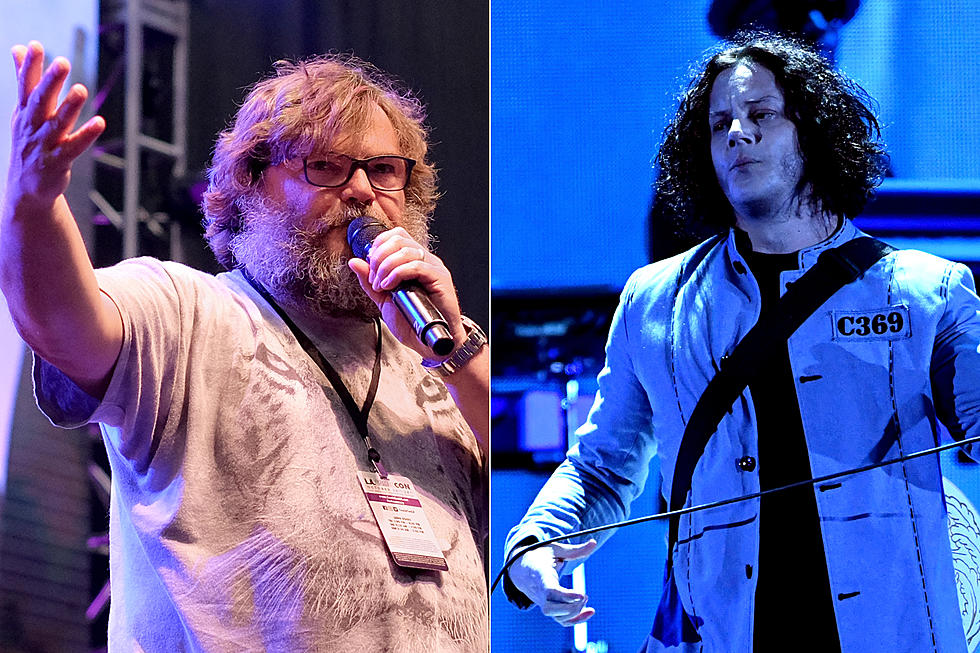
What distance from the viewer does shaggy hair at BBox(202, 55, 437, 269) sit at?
2.04 meters

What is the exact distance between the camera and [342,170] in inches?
79.6

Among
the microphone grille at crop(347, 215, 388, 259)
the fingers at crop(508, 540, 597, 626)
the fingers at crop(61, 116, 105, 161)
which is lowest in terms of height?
the fingers at crop(508, 540, 597, 626)

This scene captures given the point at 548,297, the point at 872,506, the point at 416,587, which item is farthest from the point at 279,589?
the point at 872,506

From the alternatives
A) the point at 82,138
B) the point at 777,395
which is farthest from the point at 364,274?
the point at 777,395

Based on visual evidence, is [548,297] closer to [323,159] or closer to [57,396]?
[323,159]

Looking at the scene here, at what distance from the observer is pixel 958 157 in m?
2.21

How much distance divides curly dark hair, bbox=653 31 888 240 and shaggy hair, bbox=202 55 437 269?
0.51 m

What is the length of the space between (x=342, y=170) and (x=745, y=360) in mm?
834

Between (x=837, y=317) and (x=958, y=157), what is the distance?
0.47m

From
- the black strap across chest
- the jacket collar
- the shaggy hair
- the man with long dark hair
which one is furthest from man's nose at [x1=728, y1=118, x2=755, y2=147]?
the shaggy hair

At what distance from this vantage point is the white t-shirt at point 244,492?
5.63ft

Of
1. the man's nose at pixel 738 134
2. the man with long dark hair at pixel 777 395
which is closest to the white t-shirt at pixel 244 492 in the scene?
the man with long dark hair at pixel 777 395

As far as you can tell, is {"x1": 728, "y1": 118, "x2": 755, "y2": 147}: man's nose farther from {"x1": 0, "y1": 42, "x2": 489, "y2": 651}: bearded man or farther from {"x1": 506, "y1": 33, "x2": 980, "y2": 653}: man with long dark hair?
{"x1": 0, "y1": 42, "x2": 489, "y2": 651}: bearded man

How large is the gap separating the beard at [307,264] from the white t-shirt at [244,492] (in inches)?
2.1
